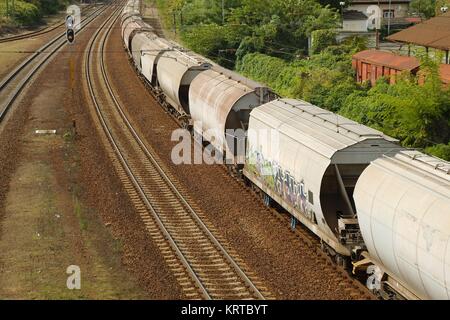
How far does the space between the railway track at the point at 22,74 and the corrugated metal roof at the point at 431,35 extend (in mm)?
27085

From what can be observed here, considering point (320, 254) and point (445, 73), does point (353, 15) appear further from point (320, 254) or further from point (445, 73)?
point (320, 254)

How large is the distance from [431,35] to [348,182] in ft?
102

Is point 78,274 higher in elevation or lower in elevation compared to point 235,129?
lower

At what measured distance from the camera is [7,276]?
19531mm

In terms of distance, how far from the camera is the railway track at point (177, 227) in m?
18.8

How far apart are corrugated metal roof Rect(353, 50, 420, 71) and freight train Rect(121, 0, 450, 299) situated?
16844 millimetres

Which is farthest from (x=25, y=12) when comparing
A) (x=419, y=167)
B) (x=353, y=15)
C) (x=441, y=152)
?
(x=419, y=167)

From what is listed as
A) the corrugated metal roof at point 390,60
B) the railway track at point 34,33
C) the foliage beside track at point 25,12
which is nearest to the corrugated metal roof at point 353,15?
the corrugated metal roof at point 390,60

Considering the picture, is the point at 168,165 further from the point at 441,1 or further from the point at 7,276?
the point at 441,1

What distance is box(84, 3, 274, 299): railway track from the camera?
741 inches

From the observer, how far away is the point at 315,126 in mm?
21047

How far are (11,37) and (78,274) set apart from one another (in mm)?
80203
